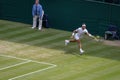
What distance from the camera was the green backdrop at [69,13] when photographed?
35.0 meters

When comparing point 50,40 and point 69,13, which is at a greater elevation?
point 69,13

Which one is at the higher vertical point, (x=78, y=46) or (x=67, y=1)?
(x=67, y=1)

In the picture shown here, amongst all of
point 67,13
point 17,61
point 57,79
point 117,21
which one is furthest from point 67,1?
point 57,79

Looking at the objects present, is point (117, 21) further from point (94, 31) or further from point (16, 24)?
point (16, 24)

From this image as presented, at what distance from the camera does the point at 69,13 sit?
36594 millimetres

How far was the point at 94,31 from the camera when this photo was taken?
35656mm

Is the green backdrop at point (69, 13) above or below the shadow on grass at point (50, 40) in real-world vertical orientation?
above

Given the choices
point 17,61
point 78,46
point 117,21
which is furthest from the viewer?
point 117,21

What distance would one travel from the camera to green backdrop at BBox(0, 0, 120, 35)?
35000 millimetres

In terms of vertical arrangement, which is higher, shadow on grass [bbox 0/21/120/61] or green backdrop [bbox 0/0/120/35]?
green backdrop [bbox 0/0/120/35]

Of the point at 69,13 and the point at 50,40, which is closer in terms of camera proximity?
the point at 50,40

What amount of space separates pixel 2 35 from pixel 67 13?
16.9 ft

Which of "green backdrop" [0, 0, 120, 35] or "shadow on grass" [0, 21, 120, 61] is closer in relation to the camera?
"shadow on grass" [0, 21, 120, 61]

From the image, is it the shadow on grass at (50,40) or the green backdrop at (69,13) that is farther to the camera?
the green backdrop at (69,13)
